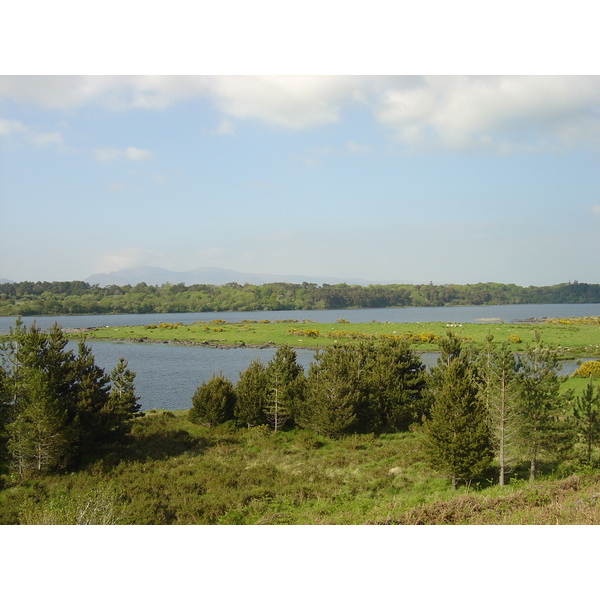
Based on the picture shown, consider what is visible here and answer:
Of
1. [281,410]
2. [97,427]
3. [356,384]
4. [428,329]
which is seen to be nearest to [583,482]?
[356,384]

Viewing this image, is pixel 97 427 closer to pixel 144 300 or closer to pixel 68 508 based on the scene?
pixel 68 508

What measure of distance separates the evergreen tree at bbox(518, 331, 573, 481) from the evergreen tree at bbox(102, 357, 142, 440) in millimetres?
15518

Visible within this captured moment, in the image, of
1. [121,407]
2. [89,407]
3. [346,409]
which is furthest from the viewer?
[346,409]

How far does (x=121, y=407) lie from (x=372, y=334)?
1805 inches

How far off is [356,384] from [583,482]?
12005 millimetres

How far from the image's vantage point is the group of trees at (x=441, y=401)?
45.8ft

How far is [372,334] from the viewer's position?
62.4m

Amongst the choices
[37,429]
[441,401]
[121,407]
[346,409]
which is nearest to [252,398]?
[346,409]

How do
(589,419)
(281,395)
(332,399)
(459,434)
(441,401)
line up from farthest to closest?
(281,395) < (332,399) < (441,401) < (589,419) < (459,434)

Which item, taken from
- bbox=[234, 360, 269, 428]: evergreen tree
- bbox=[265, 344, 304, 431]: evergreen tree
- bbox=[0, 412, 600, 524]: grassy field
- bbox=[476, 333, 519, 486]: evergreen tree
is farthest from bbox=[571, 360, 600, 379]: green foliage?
bbox=[234, 360, 269, 428]: evergreen tree

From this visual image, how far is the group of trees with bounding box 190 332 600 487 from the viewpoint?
45.8ft

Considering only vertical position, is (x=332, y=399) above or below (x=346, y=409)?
above

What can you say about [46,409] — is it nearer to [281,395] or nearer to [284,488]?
[284,488]

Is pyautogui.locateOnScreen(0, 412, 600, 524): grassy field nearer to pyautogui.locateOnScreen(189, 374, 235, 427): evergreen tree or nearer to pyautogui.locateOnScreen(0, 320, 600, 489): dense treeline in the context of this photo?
pyautogui.locateOnScreen(0, 320, 600, 489): dense treeline
